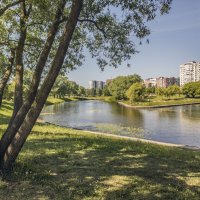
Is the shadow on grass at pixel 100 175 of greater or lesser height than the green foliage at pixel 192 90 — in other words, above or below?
below

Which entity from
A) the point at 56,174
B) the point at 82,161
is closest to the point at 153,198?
the point at 56,174

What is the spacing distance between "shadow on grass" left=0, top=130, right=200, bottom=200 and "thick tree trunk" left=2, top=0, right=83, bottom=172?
26.5 inches

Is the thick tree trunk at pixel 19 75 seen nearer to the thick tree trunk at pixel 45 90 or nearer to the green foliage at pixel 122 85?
the thick tree trunk at pixel 45 90

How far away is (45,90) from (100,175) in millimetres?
3250

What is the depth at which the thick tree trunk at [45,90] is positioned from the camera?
1034cm

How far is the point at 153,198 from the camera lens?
8836 mm

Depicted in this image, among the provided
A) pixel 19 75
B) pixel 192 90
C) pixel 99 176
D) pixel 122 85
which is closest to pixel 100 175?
pixel 99 176

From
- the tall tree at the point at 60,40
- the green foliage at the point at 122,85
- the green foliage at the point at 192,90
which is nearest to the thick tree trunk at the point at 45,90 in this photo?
the tall tree at the point at 60,40

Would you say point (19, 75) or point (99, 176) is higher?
point (19, 75)

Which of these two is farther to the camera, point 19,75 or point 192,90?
point 192,90

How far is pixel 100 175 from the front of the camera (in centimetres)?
1085

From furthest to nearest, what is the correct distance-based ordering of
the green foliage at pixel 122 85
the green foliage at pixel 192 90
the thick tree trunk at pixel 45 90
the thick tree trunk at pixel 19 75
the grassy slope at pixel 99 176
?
1. the green foliage at pixel 122 85
2. the green foliage at pixel 192 90
3. the thick tree trunk at pixel 19 75
4. the thick tree trunk at pixel 45 90
5. the grassy slope at pixel 99 176

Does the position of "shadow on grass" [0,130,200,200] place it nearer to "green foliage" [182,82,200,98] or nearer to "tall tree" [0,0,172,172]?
"tall tree" [0,0,172,172]

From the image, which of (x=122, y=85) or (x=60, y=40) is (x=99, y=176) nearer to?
(x=60, y=40)
